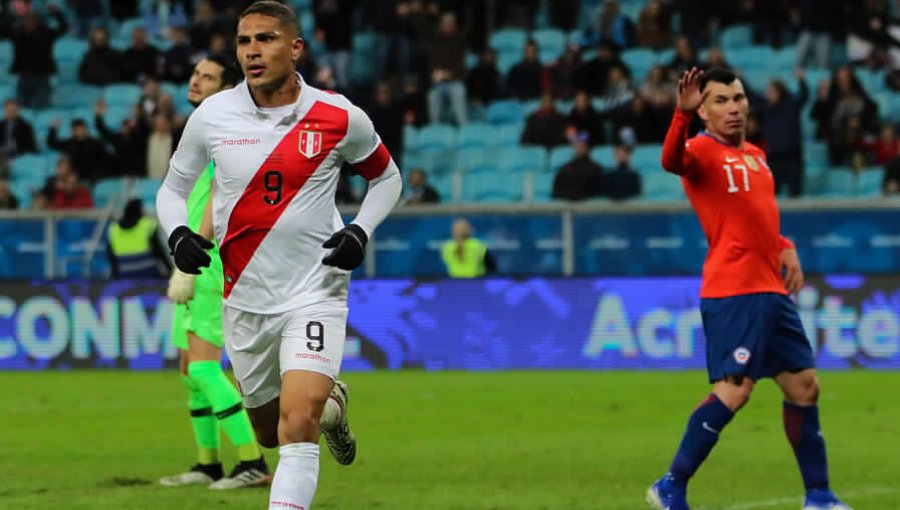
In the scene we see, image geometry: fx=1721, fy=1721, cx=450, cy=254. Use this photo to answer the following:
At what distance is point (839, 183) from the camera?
817 inches

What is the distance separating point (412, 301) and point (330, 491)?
9350mm

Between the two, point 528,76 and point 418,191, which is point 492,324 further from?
point 528,76

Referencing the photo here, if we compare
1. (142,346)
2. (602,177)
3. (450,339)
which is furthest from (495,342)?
(142,346)

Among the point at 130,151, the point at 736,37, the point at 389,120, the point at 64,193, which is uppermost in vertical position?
the point at 736,37

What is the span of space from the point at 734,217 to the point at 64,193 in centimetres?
1440

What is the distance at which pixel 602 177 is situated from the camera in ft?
65.0

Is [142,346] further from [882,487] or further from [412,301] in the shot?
[882,487]

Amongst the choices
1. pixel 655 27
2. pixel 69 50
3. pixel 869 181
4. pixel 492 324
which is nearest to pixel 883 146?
pixel 869 181

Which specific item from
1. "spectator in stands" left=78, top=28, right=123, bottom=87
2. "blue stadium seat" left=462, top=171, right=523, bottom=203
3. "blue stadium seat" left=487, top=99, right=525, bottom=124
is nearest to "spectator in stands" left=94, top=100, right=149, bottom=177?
"spectator in stands" left=78, top=28, right=123, bottom=87

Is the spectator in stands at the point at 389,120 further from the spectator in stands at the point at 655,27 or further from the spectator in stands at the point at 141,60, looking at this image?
the spectator in stands at the point at 141,60

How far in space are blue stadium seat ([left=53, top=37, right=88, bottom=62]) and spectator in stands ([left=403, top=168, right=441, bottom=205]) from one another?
831 centimetres

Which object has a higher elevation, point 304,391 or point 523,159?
point 304,391

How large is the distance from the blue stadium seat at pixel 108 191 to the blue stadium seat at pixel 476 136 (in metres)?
4.94

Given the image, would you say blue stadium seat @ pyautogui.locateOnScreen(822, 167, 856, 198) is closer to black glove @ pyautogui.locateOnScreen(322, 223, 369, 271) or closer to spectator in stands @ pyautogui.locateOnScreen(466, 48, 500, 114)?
spectator in stands @ pyautogui.locateOnScreen(466, 48, 500, 114)
